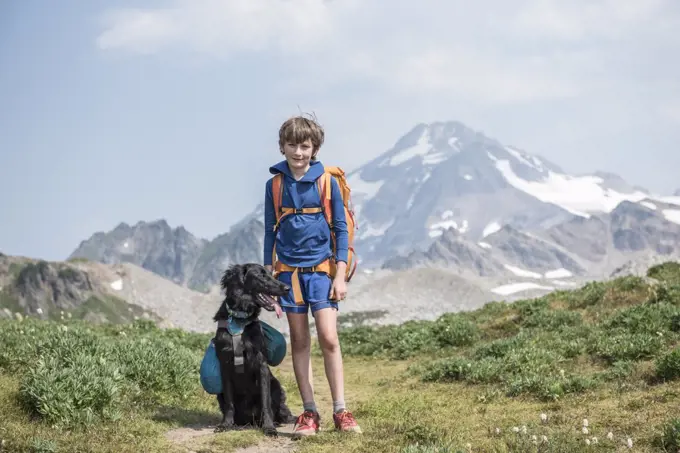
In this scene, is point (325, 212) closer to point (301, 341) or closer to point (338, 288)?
point (338, 288)

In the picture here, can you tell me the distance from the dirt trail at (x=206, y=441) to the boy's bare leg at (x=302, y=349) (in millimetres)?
538

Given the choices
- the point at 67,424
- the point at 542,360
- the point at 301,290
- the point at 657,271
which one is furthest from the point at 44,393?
the point at 657,271

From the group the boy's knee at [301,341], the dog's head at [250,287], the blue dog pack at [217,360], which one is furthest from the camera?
the blue dog pack at [217,360]

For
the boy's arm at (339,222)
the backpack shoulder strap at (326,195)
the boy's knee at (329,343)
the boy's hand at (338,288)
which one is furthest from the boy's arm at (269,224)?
the boy's knee at (329,343)

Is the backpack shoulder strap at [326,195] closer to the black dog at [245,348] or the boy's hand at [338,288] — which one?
the boy's hand at [338,288]

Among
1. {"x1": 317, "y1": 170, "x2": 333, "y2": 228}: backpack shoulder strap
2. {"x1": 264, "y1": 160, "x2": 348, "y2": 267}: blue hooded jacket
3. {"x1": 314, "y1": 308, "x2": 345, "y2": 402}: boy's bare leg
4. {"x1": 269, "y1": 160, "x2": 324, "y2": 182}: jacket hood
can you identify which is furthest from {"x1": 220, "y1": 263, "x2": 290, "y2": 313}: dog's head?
{"x1": 269, "y1": 160, "x2": 324, "y2": 182}: jacket hood

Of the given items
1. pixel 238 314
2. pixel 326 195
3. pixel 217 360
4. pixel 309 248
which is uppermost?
pixel 326 195

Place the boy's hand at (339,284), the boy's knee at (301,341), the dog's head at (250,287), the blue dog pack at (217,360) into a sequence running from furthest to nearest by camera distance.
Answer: the blue dog pack at (217,360), the boy's knee at (301,341), the boy's hand at (339,284), the dog's head at (250,287)

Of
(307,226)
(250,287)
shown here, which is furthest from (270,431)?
(307,226)

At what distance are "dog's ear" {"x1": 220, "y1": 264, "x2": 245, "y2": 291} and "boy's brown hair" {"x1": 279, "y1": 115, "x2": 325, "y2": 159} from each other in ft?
4.87

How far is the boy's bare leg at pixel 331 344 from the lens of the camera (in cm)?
746

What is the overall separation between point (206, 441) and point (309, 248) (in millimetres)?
2450

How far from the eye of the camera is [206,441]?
24.2ft

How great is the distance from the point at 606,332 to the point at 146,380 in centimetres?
865
